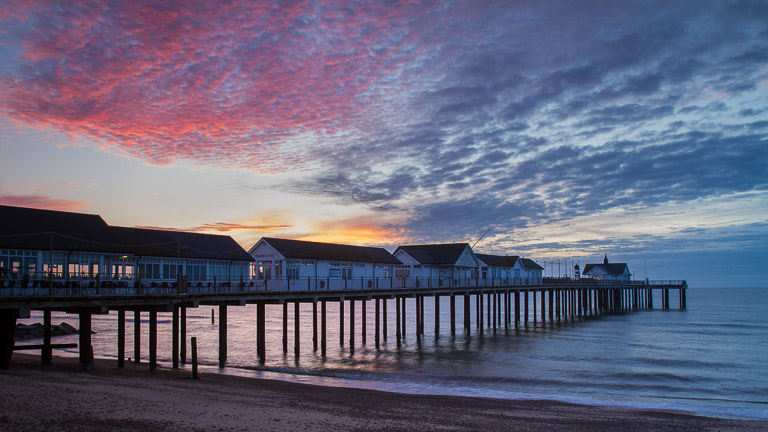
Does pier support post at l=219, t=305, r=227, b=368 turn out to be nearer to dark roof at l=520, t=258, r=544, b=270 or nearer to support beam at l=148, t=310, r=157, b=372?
support beam at l=148, t=310, r=157, b=372

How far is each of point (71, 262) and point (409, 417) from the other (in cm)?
1917

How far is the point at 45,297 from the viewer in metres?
18.0

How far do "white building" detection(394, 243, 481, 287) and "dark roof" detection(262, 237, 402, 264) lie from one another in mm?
3532

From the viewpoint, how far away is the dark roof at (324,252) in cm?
3722

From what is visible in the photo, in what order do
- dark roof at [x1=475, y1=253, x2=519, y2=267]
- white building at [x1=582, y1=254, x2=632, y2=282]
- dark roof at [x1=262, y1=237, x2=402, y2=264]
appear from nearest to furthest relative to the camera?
dark roof at [x1=262, y1=237, x2=402, y2=264]
dark roof at [x1=475, y1=253, x2=519, y2=267]
white building at [x1=582, y1=254, x2=632, y2=282]

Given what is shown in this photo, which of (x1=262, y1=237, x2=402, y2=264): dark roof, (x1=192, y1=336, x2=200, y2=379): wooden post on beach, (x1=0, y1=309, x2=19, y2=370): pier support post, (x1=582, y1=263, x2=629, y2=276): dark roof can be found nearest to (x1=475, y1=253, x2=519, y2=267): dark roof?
(x1=262, y1=237, x2=402, y2=264): dark roof

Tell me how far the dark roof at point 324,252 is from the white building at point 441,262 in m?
3.53

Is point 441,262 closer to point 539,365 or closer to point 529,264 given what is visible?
point 539,365

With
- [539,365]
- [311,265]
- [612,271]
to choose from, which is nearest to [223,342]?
[311,265]

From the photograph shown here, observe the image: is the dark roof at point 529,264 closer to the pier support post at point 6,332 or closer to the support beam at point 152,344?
the support beam at point 152,344

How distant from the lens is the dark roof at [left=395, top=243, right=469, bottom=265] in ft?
175

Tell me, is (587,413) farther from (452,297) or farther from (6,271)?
(452,297)

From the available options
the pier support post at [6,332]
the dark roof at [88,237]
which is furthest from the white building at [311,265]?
the pier support post at [6,332]

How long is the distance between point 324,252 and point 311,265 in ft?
7.45
